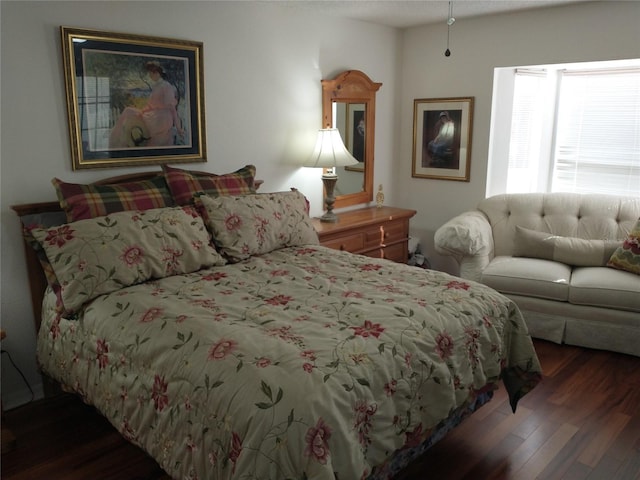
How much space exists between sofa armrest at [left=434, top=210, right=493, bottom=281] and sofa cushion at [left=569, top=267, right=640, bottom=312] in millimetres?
625

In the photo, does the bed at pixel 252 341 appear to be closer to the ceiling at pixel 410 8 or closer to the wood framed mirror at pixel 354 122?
the wood framed mirror at pixel 354 122

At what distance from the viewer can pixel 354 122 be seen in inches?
167

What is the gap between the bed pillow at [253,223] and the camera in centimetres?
274

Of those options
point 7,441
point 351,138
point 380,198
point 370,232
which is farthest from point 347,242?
point 7,441

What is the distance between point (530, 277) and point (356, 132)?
5.83 ft

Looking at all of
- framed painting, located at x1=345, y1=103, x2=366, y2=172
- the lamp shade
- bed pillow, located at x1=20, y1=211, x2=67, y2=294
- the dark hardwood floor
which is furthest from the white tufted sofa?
bed pillow, located at x1=20, y1=211, x2=67, y2=294

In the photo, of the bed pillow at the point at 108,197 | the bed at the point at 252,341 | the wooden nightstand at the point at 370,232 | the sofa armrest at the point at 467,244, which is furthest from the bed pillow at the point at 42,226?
the sofa armrest at the point at 467,244

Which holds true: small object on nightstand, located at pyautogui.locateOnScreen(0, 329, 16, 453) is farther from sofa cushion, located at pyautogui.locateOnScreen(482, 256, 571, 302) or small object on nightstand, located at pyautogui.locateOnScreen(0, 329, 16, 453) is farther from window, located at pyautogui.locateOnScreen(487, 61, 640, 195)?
window, located at pyautogui.locateOnScreen(487, 61, 640, 195)

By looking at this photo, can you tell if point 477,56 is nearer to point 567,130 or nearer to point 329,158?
point 567,130

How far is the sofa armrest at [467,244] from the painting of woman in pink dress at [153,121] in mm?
1925

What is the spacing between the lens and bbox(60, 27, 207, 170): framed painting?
2.71m

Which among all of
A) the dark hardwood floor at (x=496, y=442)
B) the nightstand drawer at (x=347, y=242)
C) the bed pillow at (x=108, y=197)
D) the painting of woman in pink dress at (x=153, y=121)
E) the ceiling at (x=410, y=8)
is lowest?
the dark hardwood floor at (x=496, y=442)

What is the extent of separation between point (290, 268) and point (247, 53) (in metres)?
1.63

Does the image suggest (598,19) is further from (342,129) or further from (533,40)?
→ (342,129)
